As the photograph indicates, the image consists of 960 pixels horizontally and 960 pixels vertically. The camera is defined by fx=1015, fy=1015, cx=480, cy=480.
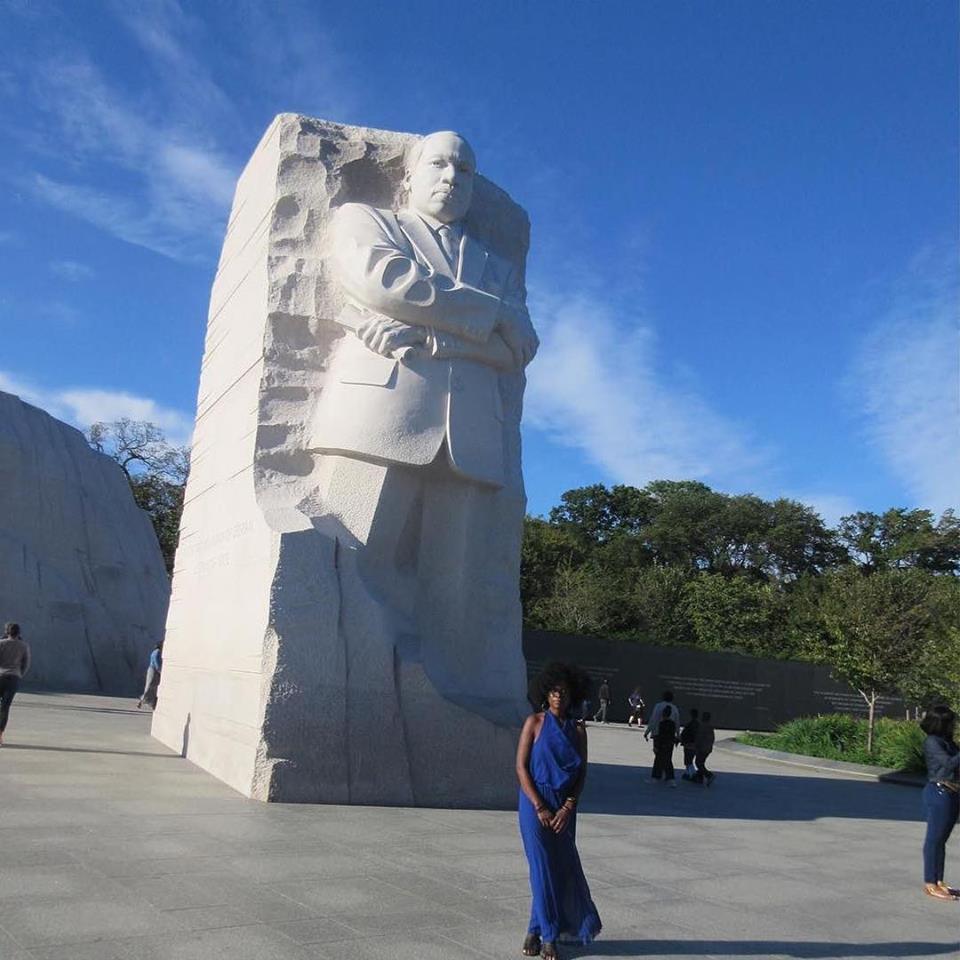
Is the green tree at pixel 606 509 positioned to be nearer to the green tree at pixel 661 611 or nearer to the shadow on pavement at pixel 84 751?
the green tree at pixel 661 611

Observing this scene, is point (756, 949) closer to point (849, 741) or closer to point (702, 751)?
point (702, 751)

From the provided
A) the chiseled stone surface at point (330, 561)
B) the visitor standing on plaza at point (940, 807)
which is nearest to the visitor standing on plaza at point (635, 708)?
the chiseled stone surface at point (330, 561)

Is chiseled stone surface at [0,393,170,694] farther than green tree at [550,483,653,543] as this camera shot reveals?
No

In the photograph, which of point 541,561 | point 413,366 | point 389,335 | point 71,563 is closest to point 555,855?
point 413,366

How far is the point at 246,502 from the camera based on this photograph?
26.2ft

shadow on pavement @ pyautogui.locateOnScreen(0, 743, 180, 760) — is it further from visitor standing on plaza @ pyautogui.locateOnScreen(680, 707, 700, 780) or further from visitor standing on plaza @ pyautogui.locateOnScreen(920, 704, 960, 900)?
visitor standing on plaza @ pyautogui.locateOnScreen(920, 704, 960, 900)

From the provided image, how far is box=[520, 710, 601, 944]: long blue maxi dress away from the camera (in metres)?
3.96

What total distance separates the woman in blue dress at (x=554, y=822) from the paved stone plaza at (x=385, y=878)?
0.16m

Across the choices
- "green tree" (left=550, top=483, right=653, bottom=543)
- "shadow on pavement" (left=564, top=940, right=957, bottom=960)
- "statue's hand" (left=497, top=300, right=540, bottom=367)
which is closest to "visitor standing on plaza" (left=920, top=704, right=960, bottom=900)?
"shadow on pavement" (left=564, top=940, right=957, bottom=960)

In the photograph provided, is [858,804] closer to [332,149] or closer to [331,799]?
[331,799]

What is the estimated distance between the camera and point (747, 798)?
10188 mm

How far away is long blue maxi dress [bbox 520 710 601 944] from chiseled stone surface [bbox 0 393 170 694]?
18.0 m

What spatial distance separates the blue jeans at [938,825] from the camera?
5.86 meters

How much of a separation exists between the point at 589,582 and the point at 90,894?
33.7 m
